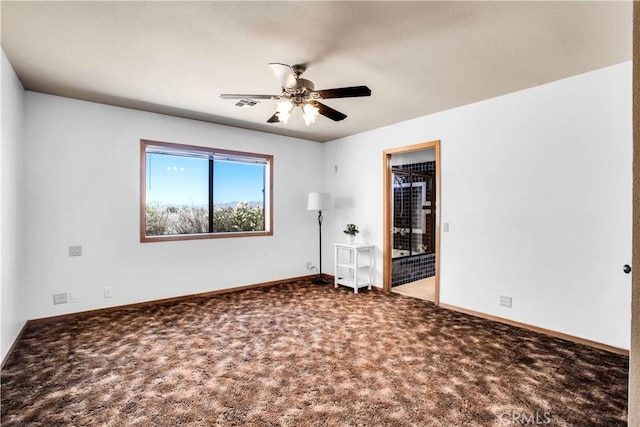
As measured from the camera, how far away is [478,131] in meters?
3.81

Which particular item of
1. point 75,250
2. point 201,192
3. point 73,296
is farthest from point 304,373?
point 201,192

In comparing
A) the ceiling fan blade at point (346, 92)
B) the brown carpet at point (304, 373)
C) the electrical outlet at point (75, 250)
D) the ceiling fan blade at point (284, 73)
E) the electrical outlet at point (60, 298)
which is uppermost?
the ceiling fan blade at point (284, 73)

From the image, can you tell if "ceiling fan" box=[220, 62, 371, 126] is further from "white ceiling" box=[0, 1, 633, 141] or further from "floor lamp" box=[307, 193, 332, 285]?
"floor lamp" box=[307, 193, 332, 285]

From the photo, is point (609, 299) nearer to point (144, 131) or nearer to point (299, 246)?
point (299, 246)

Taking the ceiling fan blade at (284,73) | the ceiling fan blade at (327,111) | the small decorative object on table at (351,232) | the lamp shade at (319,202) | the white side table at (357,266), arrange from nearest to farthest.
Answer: the ceiling fan blade at (284,73) → the ceiling fan blade at (327,111) → the white side table at (357,266) → the small decorative object on table at (351,232) → the lamp shade at (319,202)

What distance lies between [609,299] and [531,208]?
1019 millimetres

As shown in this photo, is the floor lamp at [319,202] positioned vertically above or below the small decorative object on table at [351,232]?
above

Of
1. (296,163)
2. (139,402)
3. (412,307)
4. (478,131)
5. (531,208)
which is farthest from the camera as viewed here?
(296,163)

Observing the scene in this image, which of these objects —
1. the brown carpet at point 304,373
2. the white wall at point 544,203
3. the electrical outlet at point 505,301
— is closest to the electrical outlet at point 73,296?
the brown carpet at point 304,373

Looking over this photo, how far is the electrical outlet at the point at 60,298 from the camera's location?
3.61m

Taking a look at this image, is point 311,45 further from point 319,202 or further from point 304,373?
point 319,202

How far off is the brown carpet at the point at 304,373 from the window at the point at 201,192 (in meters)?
1.35

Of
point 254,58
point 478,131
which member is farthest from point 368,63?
point 478,131

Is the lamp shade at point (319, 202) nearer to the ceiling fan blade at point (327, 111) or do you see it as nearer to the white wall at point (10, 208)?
the ceiling fan blade at point (327, 111)
